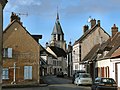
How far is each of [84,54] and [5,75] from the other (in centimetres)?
2679

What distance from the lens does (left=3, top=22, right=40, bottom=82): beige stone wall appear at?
4688cm

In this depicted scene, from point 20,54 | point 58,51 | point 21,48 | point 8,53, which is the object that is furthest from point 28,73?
point 58,51

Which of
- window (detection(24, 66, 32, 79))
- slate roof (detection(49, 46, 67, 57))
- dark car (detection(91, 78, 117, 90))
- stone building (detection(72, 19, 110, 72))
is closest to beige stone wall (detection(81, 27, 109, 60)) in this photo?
stone building (detection(72, 19, 110, 72))

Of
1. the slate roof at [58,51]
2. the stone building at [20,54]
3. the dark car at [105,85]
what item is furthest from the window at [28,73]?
the slate roof at [58,51]

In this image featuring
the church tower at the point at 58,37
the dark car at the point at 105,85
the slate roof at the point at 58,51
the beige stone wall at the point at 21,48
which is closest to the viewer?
the dark car at the point at 105,85

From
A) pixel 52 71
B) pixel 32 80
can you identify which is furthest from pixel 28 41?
pixel 52 71

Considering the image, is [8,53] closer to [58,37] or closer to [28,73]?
[28,73]

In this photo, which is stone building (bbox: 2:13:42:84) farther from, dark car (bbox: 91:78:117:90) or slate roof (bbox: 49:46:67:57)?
slate roof (bbox: 49:46:67:57)

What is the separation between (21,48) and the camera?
47.2 m

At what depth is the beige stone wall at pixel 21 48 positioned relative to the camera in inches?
1845

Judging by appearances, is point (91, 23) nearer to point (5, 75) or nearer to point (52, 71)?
point (5, 75)

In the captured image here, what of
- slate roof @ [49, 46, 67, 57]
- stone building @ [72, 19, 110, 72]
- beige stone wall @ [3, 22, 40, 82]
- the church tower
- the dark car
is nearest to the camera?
the dark car

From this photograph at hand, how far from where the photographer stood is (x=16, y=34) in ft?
155

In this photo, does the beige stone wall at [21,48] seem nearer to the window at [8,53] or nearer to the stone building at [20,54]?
the stone building at [20,54]
